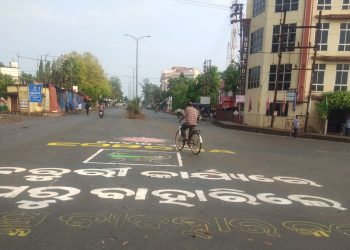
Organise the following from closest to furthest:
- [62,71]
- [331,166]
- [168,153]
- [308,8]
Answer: [331,166] < [168,153] < [308,8] < [62,71]

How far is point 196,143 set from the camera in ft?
45.2

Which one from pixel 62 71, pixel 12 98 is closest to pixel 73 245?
pixel 12 98

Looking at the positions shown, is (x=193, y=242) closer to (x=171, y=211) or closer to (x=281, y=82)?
(x=171, y=211)

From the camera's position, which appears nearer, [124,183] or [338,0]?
[124,183]

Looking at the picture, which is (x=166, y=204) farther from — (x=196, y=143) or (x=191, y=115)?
(x=191, y=115)

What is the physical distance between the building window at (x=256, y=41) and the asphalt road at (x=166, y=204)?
99.8 feet

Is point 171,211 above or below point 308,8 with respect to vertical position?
below

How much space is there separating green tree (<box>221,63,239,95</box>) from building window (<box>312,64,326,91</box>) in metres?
22.8

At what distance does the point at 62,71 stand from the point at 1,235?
77.1m

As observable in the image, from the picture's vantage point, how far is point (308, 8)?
3688 cm

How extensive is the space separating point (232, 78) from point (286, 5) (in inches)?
907

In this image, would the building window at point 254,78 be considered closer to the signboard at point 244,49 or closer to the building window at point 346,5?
the signboard at point 244,49

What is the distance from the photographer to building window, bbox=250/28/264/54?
40.3 meters

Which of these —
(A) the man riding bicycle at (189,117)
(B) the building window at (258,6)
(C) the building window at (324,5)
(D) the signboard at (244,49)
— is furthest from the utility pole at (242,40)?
(A) the man riding bicycle at (189,117)
